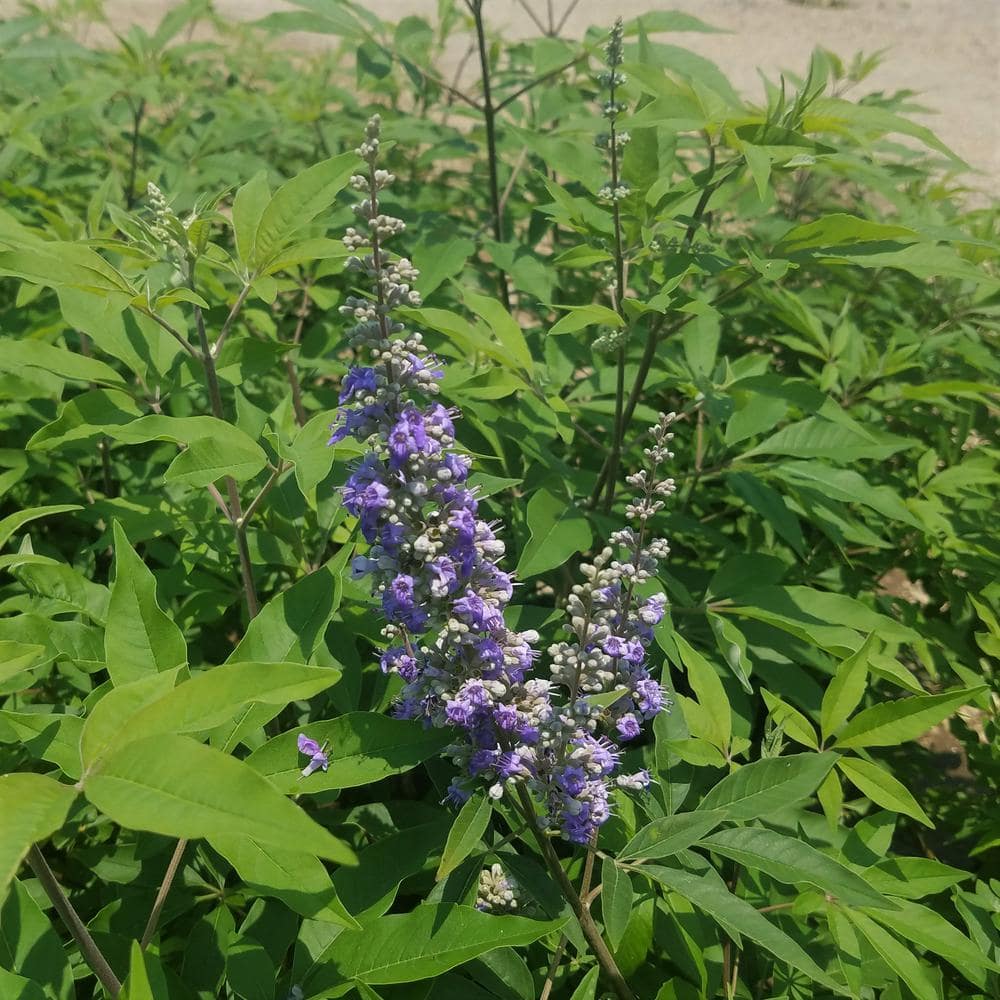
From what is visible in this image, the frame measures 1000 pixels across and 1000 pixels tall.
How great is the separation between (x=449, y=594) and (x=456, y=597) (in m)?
0.02

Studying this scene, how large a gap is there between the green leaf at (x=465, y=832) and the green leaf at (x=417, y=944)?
0.10 m

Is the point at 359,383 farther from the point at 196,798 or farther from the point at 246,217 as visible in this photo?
the point at 246,217

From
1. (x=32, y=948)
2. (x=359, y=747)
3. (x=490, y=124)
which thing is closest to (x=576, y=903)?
(x=359, y=747)

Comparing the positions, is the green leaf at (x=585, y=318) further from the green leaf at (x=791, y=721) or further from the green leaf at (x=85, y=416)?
the green leaf at (x=85, y=416)

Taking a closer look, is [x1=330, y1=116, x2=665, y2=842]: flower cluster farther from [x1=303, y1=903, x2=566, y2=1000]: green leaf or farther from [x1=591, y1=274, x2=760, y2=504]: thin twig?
[x1=591, y1=274, x2=760, y2=504]: thin twig

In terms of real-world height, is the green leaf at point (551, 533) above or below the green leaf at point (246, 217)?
below

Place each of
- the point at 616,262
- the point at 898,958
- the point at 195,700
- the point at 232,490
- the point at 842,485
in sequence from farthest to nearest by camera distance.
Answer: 1. the point at 842,485
2. the point at 616,262
3. the point at 232,490
4. the point at 898,958
5. the point at 195,700

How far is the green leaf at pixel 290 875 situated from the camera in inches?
62.9

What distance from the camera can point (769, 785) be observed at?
1988 mm

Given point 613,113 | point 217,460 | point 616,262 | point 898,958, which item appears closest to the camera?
point 898,958

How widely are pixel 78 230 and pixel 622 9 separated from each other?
62.1 feet

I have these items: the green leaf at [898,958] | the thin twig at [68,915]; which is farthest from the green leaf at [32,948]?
the green leaf at [898,958]

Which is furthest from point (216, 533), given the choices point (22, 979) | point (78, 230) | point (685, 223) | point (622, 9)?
point (622, 9)

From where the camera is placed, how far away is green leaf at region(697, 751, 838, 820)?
76.2 inches
